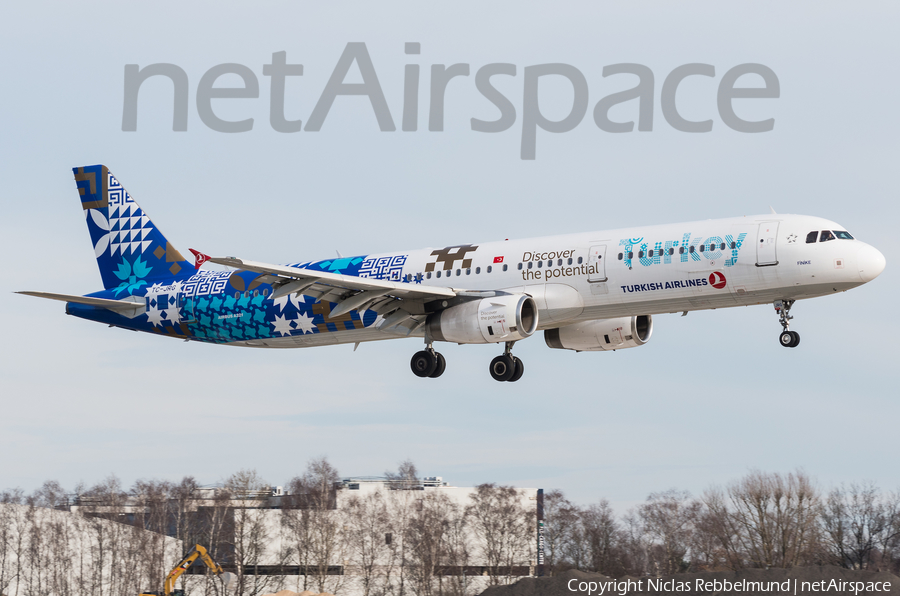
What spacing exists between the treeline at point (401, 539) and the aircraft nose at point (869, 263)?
121ft

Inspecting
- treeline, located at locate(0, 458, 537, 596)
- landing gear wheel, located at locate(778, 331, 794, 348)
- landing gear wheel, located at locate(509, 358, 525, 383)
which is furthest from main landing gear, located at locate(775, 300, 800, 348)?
treeline, located at locate(0, 458, 537, 596)

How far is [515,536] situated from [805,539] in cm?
1964

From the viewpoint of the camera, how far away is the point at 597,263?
37.5 metres

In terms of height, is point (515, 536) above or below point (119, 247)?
below

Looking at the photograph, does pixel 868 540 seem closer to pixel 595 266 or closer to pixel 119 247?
pixel 595 266

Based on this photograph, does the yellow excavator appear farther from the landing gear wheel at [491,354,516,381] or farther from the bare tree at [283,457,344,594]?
the landing gear wheel at [491,354,516,381]

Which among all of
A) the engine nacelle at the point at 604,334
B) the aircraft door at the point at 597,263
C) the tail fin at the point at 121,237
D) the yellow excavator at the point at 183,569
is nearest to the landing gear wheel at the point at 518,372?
the engine nacelle at the point at 604,334

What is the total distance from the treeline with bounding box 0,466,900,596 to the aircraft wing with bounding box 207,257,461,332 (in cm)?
3104

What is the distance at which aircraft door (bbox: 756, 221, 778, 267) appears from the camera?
3484 centimetres

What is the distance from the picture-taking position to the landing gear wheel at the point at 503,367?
141ft

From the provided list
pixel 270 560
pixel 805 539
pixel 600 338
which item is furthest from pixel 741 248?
pixel 270 560

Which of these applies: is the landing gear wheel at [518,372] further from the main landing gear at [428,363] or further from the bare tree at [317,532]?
the bare tree at [317,532]

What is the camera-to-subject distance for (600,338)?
43.4 meters

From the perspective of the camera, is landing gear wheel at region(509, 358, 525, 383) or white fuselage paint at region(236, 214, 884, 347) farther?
landing gear wheel at region(509, 358, 525, 383)
